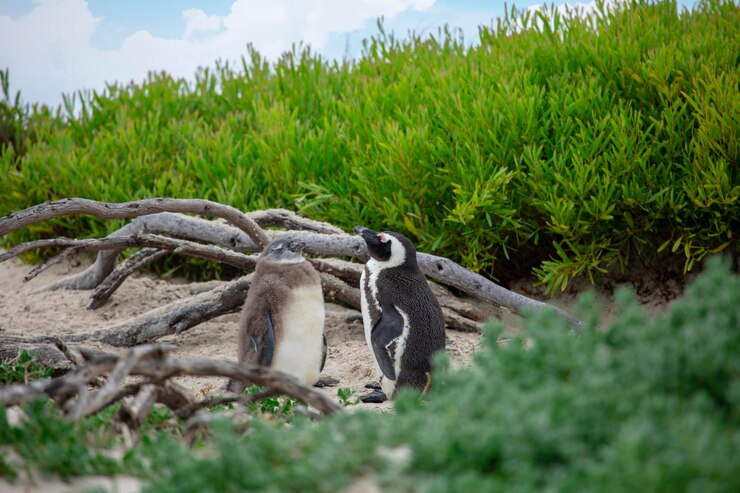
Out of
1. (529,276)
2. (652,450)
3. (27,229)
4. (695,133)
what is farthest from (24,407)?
(27,229)

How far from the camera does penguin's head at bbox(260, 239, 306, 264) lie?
14.1 feet

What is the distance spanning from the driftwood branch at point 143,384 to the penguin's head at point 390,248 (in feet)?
6.11

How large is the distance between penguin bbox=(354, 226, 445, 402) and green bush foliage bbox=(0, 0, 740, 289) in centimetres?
119

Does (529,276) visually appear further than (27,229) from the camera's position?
No

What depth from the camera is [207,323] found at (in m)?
5.59

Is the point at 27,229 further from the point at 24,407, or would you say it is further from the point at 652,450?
the point at 652,450

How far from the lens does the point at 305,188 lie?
6625 millimetres

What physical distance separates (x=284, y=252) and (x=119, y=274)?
1776mm

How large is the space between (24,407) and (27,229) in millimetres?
5953

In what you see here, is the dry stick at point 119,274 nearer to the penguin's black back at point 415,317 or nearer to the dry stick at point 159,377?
the penguin's black back at point 415,317

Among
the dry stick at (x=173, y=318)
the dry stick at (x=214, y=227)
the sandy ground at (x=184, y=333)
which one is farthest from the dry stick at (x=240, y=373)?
the dry stick at (x=214, y=227)

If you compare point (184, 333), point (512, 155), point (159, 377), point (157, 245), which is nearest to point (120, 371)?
point (159, 377)

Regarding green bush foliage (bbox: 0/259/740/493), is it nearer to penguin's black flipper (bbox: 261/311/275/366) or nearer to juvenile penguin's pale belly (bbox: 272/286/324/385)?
penguin's black flipper (bbox: 261/311/275/366)

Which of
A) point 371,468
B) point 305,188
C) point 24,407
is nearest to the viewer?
point 371,468
